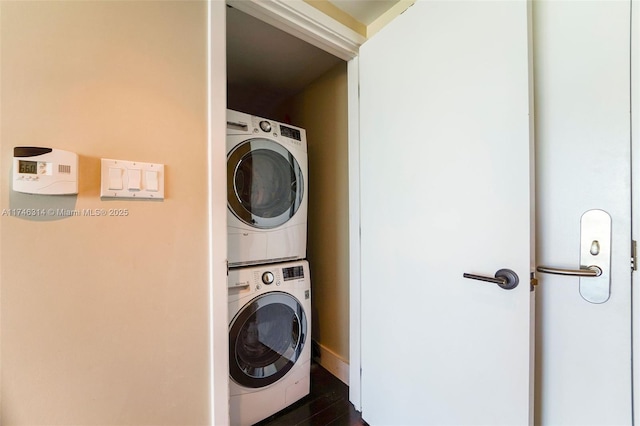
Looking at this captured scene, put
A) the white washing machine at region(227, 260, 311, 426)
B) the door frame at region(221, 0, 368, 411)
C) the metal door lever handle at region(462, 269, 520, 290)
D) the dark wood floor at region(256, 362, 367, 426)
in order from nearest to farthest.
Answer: the metal door lever handle at region(462, 269, 520, 290)
the door frame at region(221, 0, 368, 411)
the white washing machine at region(227, 260, 311, 426)
the dark wood floor at region(256, 362, 367, 426)

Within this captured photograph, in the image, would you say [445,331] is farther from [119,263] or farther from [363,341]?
[119,263]

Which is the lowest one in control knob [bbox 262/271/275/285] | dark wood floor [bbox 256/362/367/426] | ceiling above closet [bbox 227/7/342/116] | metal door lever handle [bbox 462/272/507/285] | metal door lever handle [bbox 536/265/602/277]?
dark wood floor [bbox 256/362/367/426]

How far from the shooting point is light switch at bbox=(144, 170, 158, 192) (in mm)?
840

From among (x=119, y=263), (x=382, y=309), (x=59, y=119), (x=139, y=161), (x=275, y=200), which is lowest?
(x=382, y=309)

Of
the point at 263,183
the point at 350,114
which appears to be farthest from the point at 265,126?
the point at 350,114

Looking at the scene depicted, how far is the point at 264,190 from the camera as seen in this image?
4.58ft

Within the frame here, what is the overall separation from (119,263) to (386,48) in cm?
143

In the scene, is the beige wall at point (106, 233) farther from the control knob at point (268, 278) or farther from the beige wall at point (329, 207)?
the beige wall at point (329, 207)

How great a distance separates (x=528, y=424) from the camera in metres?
0.76

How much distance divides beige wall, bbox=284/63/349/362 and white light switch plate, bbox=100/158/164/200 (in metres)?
1.08

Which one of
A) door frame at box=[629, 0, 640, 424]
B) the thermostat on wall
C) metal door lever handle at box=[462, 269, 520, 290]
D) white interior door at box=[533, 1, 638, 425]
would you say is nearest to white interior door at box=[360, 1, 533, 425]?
metal door lever handle at box=[462, 269, 520, 290]

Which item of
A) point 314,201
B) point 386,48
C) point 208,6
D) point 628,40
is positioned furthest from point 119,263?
point 628,40

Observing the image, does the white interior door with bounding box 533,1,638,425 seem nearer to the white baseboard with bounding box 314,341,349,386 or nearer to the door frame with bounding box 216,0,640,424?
the door frame with bounding box 216,0,640,424

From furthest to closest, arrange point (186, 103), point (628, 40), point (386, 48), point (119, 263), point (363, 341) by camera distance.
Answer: point (363, 341), point (386, 48), point (186, 103), point (119, 263), point (628, 40)
